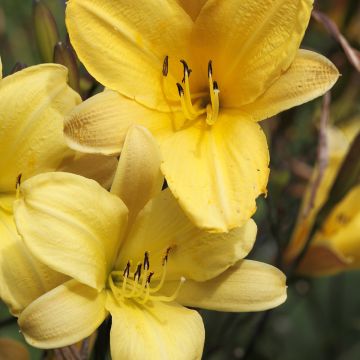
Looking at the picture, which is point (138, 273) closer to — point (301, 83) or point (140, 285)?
point (140, 285)

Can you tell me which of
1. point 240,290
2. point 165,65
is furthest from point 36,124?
point 240,290

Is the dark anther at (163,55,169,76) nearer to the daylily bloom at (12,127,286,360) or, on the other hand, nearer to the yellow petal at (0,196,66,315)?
the daylily bloom at (12,127,286,360)

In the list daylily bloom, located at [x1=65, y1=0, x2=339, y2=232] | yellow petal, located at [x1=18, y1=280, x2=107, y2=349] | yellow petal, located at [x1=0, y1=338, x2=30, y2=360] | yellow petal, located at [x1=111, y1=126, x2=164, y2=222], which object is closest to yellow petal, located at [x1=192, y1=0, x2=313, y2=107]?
daylily bloom, located at [x1=65, y1=0, x2=339, y2=232]

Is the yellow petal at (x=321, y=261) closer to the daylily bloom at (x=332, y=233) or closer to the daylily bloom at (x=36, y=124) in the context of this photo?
the daylily bloom at (x=332, y=233)

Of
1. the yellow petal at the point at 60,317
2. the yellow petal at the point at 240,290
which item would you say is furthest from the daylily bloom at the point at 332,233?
the yellow petal at the point at 60,317

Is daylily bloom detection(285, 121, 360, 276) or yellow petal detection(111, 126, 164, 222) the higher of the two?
yellow petal detection(111, 126, 164, 222)

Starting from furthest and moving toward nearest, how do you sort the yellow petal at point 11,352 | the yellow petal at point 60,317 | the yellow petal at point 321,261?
the yellow petal at point 321,261
the yellow petal at point 11,352
the yellow petal at point 60,317

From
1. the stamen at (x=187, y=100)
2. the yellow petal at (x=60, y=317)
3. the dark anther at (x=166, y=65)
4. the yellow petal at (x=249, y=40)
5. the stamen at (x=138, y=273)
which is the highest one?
the yellow petal at (x=249, y=40)
